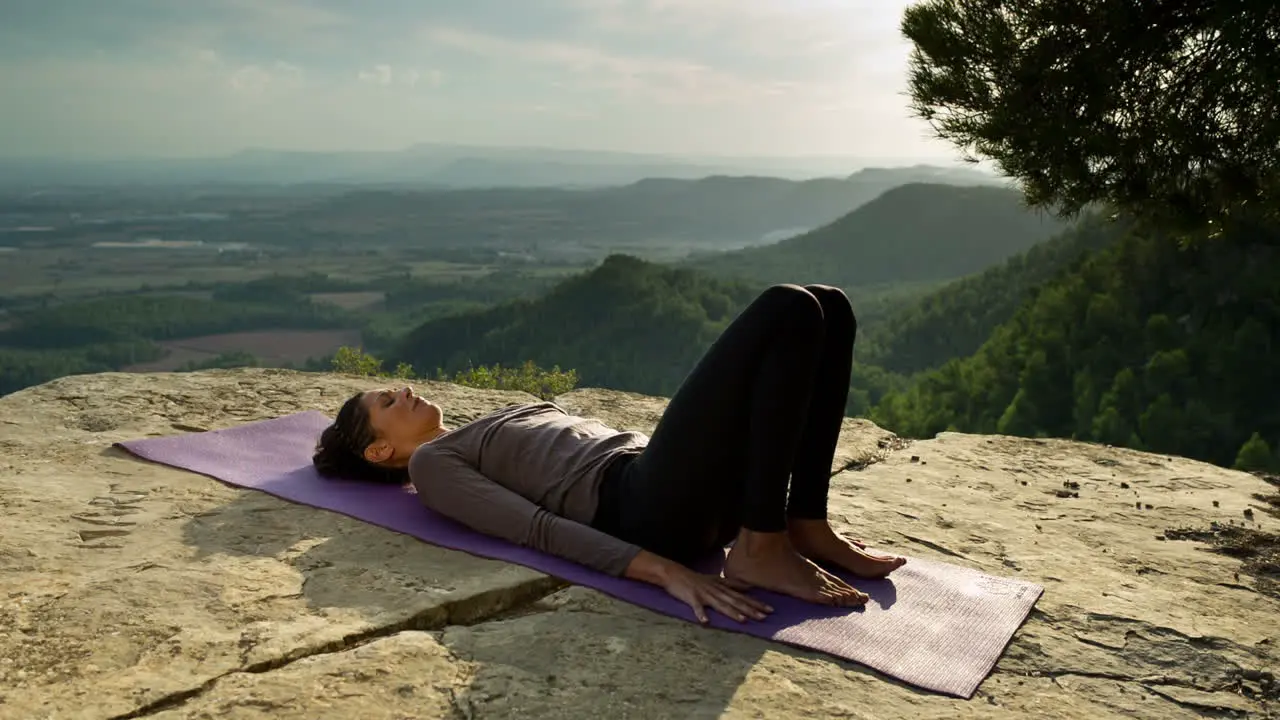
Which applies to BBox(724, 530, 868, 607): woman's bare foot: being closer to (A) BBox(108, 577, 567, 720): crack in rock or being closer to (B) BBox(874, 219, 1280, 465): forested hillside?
(A) BBox(108, 577, 567, 720): crack in rock

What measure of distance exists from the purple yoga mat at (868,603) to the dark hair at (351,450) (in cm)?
5

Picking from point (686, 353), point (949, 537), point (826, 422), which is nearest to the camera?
point (826, 422)

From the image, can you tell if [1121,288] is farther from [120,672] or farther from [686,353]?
[686,353]

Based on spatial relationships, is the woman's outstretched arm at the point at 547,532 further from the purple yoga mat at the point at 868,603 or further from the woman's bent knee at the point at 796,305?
the woman's bent knee at the point at 796,305

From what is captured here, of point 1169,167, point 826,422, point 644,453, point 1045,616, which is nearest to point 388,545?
point 644,453

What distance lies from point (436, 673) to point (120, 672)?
0.65m

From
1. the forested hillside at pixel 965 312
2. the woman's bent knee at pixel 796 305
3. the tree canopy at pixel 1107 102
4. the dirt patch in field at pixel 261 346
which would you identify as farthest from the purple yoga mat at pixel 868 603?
the dirt patch in field at pixel 261 346

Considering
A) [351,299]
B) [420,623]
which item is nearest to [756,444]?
[420,623]

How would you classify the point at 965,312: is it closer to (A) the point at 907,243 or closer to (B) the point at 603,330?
(B) the point at 603,330

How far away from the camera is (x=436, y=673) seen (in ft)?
6.68

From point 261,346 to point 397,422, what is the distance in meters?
49.7

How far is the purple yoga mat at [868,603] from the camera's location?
87.7 inches

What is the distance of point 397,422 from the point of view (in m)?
3.18

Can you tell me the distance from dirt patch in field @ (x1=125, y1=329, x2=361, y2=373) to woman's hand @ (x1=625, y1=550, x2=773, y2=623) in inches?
1654
